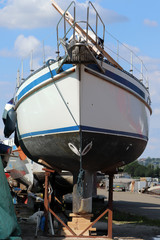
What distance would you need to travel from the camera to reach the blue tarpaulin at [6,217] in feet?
23.5

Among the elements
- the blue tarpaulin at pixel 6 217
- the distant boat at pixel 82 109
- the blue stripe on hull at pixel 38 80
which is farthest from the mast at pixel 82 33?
the blue tarpaulin at pixel 6 217

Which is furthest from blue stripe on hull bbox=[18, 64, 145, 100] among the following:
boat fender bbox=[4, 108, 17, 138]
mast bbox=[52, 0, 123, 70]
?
boat fender bbox=[4, 108, 17, 138]

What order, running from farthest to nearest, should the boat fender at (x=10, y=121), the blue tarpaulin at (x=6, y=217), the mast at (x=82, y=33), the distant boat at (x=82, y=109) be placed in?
the boat fender at (x=10, y=121)
the mast at (x=82, y=33)
the distant boat at (x=82, y=109)
the blue tarpaulin at (x=6, y=217)

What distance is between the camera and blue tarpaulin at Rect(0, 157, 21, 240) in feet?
23.5

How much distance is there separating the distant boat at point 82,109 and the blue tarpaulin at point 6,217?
1.30 m

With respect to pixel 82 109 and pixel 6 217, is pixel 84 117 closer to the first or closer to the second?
pixel 82 109

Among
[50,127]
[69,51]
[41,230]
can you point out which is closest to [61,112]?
[50,127]

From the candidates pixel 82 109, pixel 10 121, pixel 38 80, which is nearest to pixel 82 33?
pixel 38 80

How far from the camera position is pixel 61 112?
788 centimetres

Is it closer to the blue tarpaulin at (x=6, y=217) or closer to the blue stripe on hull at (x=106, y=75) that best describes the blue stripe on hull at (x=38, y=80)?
the blue stripe on hull at (x=106, y=75)

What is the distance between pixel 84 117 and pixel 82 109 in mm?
169

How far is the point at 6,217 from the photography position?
757 cm

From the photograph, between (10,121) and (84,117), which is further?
(10,121)

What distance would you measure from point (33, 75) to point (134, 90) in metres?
2.43
